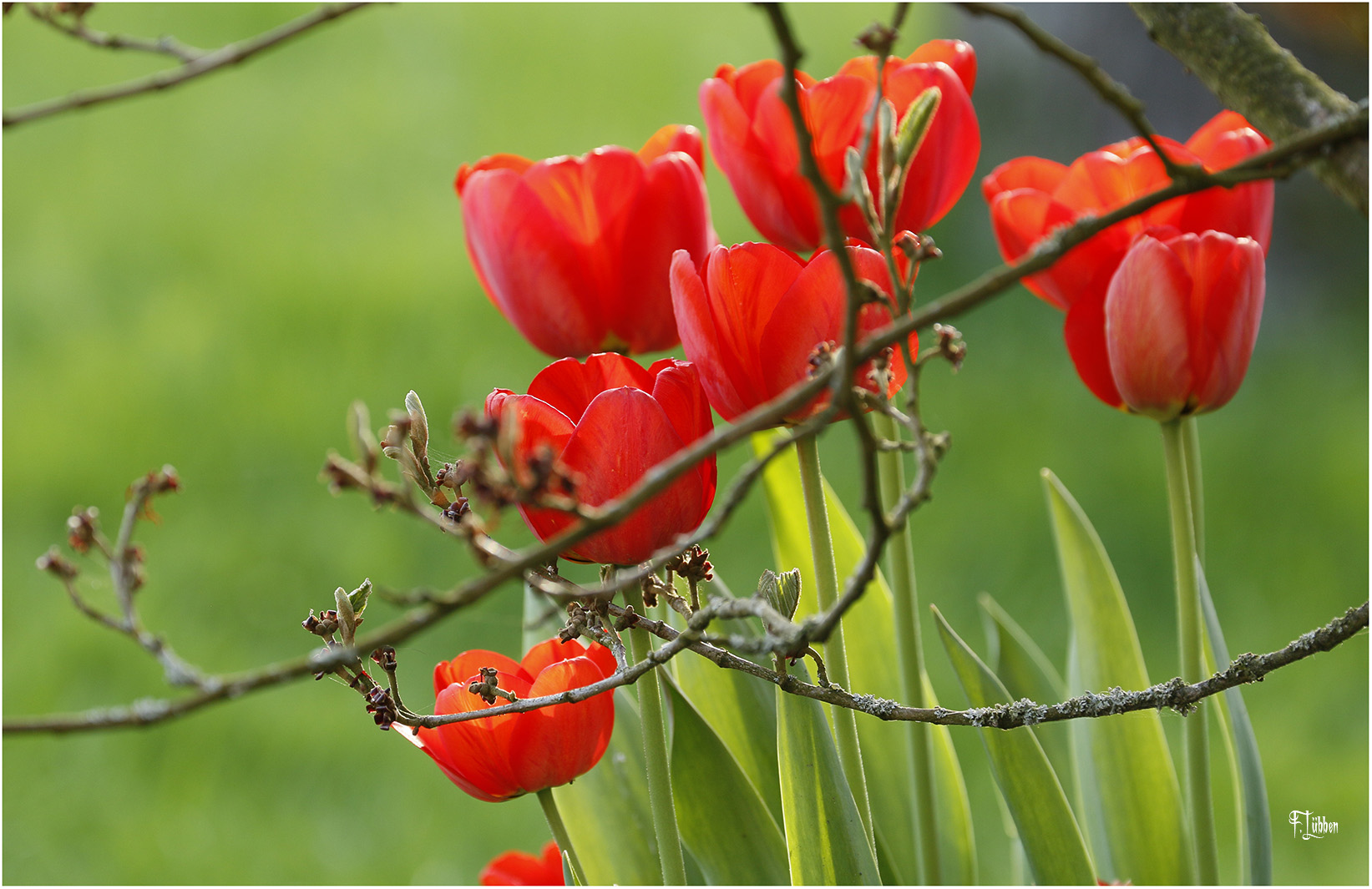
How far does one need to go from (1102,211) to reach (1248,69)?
161 mm

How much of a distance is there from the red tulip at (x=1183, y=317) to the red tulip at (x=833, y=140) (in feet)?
0.22

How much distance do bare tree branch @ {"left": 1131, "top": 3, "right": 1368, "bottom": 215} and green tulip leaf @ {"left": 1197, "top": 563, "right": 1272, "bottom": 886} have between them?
22cm

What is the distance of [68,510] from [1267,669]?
1.42 meters

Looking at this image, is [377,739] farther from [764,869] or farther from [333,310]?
[764,869]

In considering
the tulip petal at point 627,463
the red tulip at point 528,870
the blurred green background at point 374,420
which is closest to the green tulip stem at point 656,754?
the tulip petal at point 627,463

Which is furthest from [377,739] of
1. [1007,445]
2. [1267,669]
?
[1267,669]

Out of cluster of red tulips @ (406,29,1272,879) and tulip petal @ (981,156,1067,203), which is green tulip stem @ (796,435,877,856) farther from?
tulip petal @ (981,156,1067,203)

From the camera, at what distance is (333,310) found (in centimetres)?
167

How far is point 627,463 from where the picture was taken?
304 millimetres

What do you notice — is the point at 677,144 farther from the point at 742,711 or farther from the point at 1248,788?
the point at 1248,788

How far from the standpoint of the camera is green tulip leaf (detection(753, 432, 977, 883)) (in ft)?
1.59

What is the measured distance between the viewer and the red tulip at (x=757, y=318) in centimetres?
32

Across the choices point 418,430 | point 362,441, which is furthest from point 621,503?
point 418,430

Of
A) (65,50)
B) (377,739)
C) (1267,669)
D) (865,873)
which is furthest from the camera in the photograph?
(65,50)
